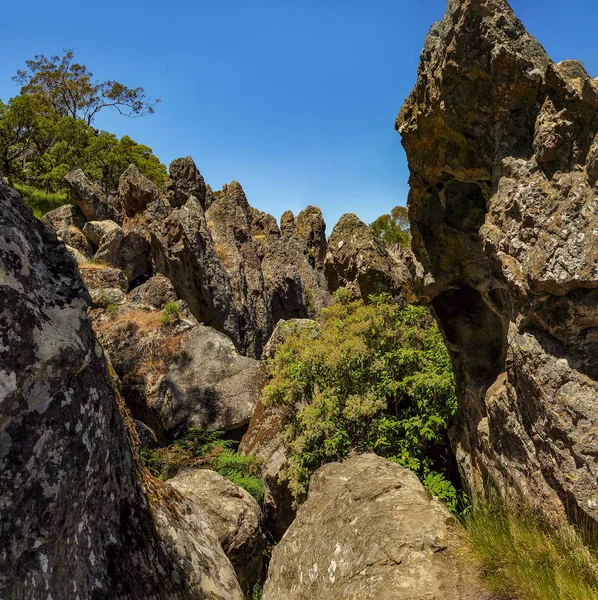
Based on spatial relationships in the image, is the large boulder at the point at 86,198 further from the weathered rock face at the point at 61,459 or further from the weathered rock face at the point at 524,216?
the weathered rock face at the point at 61,459

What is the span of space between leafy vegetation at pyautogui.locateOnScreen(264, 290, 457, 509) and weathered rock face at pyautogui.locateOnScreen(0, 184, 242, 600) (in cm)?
543

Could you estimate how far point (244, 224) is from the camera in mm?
26172

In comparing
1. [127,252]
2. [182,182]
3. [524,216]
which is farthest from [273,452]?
[182,182]

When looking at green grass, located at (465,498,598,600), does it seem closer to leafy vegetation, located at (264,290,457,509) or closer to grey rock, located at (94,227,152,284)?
leafy vegetation, located at (264,290,457,509)

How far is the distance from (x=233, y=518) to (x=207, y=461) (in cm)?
383

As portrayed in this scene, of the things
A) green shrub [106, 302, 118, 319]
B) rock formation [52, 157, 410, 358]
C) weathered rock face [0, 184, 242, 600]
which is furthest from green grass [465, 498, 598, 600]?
green shrub [106, 302, 118, 319]

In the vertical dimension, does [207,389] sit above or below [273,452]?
above

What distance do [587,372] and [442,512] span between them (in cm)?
225

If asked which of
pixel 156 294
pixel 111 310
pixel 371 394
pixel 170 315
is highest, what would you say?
pixel 156 294

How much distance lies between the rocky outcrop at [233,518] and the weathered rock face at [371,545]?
1.54 metres

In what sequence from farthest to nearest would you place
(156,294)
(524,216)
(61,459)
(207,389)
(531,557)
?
(156,294), (207,389), (524,216), (531,557), (61,459)

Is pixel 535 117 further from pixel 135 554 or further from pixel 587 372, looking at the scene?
pixel 135 554

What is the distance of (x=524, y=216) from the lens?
14.7 feet

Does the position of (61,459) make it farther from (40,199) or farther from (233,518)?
(40,199)
